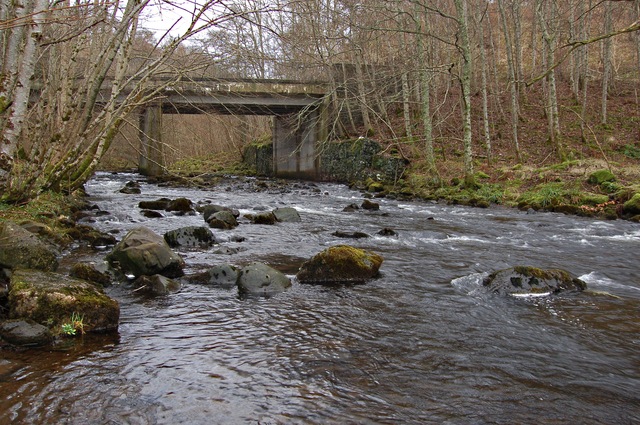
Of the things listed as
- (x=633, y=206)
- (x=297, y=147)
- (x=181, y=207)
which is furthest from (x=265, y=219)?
(x=297, y=147)

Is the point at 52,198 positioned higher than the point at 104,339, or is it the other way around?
the point at 52,198

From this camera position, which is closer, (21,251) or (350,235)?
(21,251)

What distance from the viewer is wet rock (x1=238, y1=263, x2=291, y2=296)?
249 inches

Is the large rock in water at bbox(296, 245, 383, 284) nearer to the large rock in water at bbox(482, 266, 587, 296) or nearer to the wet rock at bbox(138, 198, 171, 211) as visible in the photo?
the large rock in water at bbox(482, 266, 587, 296)

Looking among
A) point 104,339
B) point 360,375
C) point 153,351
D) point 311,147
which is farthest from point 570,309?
point 311,147

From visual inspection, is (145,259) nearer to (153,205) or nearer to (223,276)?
(223,276)

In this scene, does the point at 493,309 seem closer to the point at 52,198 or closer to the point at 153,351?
the point at 153,351

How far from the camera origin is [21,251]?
227 inches

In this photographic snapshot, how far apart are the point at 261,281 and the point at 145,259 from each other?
1.68 metres

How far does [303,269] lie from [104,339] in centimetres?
306

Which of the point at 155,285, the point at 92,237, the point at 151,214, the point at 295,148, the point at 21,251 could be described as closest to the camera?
the point at 21,251

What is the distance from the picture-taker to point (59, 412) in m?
3.30

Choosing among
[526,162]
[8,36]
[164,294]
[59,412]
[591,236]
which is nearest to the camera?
[59,412]

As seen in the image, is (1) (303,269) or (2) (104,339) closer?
(2) (104,339)
